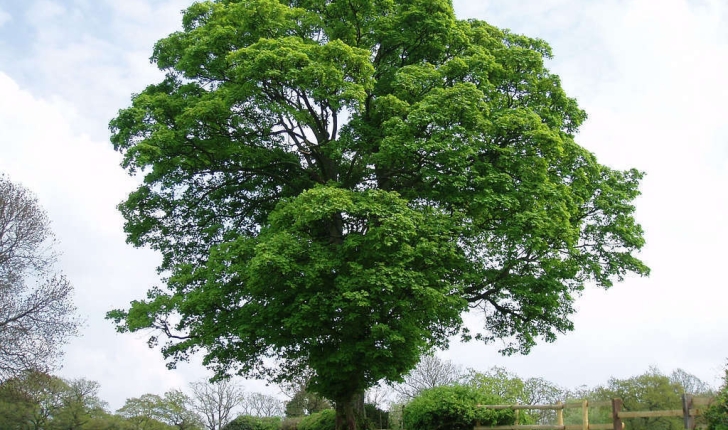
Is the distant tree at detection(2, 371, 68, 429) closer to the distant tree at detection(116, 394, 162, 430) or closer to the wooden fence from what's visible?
the distant tree at detection(116, 394, 162, 430)

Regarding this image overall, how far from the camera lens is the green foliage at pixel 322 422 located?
67.3 feet

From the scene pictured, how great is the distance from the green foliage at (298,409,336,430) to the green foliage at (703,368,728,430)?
1314 centimetres

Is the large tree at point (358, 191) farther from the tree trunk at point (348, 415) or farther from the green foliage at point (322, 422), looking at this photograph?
the green foliage at point (322, 422)

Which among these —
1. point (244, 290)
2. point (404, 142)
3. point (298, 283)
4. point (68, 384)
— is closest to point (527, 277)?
point (404, 142)

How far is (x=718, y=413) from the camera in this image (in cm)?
911

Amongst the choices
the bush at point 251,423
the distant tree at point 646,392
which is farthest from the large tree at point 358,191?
the distant tree at point 646,392

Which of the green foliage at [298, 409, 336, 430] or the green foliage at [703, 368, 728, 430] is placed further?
the green foliage at [298, 409, 336, 430]

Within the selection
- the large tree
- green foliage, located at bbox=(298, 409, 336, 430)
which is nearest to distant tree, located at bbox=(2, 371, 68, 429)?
green foliage, located at bbox=(298, 409, 336, 430)

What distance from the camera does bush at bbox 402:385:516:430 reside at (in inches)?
644

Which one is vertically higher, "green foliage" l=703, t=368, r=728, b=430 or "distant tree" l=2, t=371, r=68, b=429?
"green foliage" l=703, t=368, r=728, b=430

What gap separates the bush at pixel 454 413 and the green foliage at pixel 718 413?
7.60 meters

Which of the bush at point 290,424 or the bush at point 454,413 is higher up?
the bush at point 454,413

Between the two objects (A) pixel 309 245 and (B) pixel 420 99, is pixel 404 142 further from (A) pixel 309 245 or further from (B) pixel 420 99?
(A) pixel 309 245

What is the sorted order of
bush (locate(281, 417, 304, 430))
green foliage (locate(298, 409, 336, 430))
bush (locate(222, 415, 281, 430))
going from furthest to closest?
bush (locate(222, 415, 281, 430)), bush (locate(281, 417, 304, 430)), green foliage (locate(298, 409, 336, 430))
